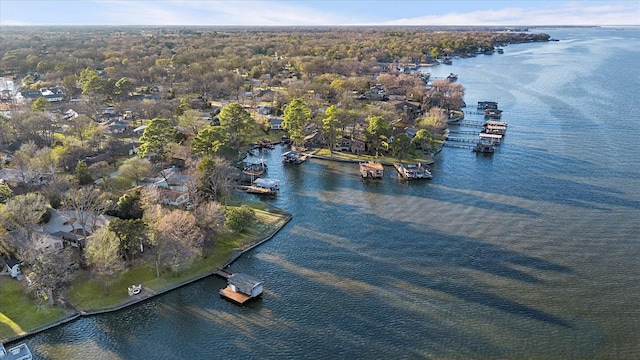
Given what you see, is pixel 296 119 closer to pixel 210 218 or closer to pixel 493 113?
pixel 210 218

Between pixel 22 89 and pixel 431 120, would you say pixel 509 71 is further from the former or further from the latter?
pixel 22 89

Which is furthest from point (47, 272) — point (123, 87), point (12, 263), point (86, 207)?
point (123, 87)

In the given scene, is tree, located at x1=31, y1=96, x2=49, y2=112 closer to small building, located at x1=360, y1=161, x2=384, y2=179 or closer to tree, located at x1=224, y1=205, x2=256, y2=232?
tree, located at x1=224, y1=205, x2=256, y2=232

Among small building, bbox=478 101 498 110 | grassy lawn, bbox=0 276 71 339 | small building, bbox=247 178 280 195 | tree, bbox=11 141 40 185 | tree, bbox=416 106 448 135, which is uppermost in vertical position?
small building, bbox=478 101 498 110

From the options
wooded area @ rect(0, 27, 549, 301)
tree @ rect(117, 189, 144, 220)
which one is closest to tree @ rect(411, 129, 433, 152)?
wooded area @ rect(0, 27, 549, 301)

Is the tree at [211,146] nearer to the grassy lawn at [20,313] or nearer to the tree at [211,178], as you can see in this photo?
the tree at [211,178]
